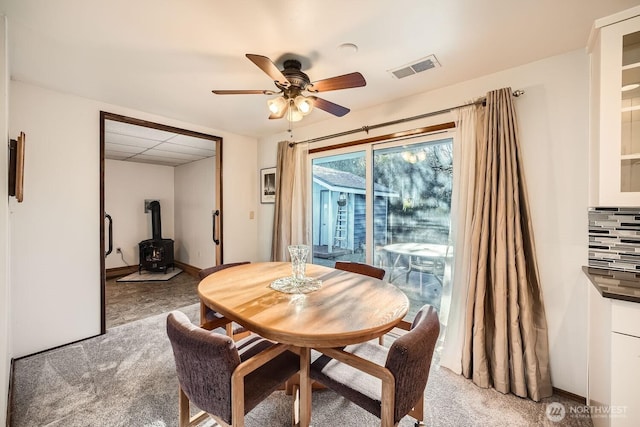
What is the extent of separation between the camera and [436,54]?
186 cm

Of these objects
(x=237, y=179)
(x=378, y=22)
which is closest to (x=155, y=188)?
(x=237, y=179)

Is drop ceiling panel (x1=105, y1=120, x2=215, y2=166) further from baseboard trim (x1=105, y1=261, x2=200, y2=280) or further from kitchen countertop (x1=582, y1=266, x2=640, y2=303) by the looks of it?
kitchen countertop (x1=582, y1=266, x2=640, y2=303)

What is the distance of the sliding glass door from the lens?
8.11ft

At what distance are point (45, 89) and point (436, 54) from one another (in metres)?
3.38

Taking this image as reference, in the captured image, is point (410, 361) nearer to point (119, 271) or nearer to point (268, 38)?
point (268, 38)

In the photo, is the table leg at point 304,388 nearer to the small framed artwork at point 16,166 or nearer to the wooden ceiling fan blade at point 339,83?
the wooden ceiling fan blade at point 339,83

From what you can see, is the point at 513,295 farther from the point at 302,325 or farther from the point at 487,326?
the point at 302,325

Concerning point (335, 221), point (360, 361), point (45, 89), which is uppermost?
point (45, 89)

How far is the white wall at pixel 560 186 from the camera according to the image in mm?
1776

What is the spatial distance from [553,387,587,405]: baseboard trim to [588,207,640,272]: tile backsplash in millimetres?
910

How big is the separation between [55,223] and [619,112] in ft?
14.0

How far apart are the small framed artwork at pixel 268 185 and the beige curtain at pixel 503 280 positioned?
2.70 meters

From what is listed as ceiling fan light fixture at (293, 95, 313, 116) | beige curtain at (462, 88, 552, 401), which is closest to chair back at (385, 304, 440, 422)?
beige curtain at (462, 88, 552, 401)

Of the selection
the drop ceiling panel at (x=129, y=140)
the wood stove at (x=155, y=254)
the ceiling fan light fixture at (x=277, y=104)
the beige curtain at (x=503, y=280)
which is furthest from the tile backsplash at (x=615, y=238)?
the wood stove at (x=155, y=254)
